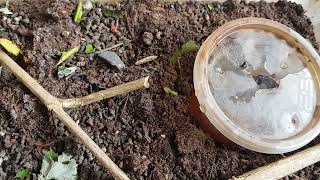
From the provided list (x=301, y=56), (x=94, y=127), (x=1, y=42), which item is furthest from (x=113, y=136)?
(x=301, y=56)

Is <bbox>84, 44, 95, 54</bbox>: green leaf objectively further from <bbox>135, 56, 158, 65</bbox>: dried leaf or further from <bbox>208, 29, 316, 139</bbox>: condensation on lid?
<bbox>208, 29, 316, 139</bbox>: condensation on lid

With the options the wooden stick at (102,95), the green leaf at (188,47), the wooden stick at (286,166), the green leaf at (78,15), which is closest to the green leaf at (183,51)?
the green leaf at (188,47)

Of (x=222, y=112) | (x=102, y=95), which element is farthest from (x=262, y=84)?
(x=102, y=95)

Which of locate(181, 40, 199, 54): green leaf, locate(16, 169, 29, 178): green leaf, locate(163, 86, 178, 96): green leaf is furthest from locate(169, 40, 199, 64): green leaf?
locate(16, 169, 29, 178): green leaf

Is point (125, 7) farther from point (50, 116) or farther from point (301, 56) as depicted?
point (301, 56)

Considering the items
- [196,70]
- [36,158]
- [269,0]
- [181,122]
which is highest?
[269,0]

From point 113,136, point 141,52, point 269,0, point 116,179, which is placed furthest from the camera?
point 269,0
